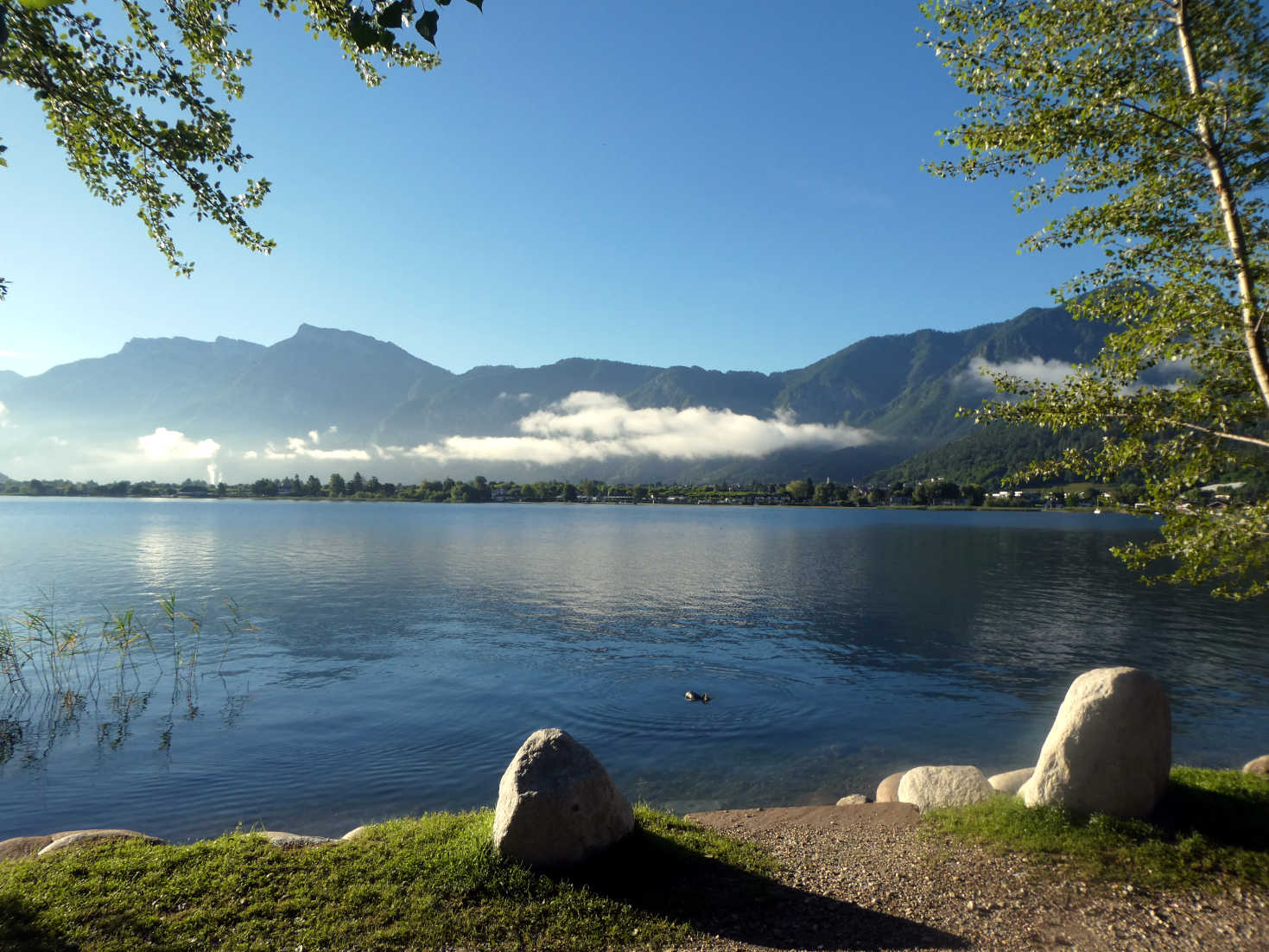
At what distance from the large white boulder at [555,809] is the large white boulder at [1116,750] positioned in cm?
850

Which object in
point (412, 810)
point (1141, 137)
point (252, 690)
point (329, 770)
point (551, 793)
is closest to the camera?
point (551, 793)

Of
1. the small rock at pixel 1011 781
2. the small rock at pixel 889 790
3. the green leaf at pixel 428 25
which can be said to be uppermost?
the green leaf at pixel 428 25

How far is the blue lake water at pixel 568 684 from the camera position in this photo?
21109 mm

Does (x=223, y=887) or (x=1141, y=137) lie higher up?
(x=1141, y=137)

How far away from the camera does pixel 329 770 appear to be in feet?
71.7

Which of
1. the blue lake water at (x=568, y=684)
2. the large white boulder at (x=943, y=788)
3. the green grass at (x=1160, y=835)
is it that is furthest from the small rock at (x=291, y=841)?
the large white boulder at (x=943, y=788)

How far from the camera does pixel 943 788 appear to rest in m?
16.0

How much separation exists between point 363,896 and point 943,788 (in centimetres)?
1252

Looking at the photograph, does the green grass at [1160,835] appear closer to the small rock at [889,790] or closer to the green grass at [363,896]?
the small rock at [889,790]

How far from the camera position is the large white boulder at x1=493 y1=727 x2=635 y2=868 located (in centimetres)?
1133

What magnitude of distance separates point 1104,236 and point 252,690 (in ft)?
114

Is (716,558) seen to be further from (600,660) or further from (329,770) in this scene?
(329,770)

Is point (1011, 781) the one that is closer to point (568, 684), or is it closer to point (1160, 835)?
point (1160, 835)

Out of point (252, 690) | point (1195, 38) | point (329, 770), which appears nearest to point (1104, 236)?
point (1195, 38)
